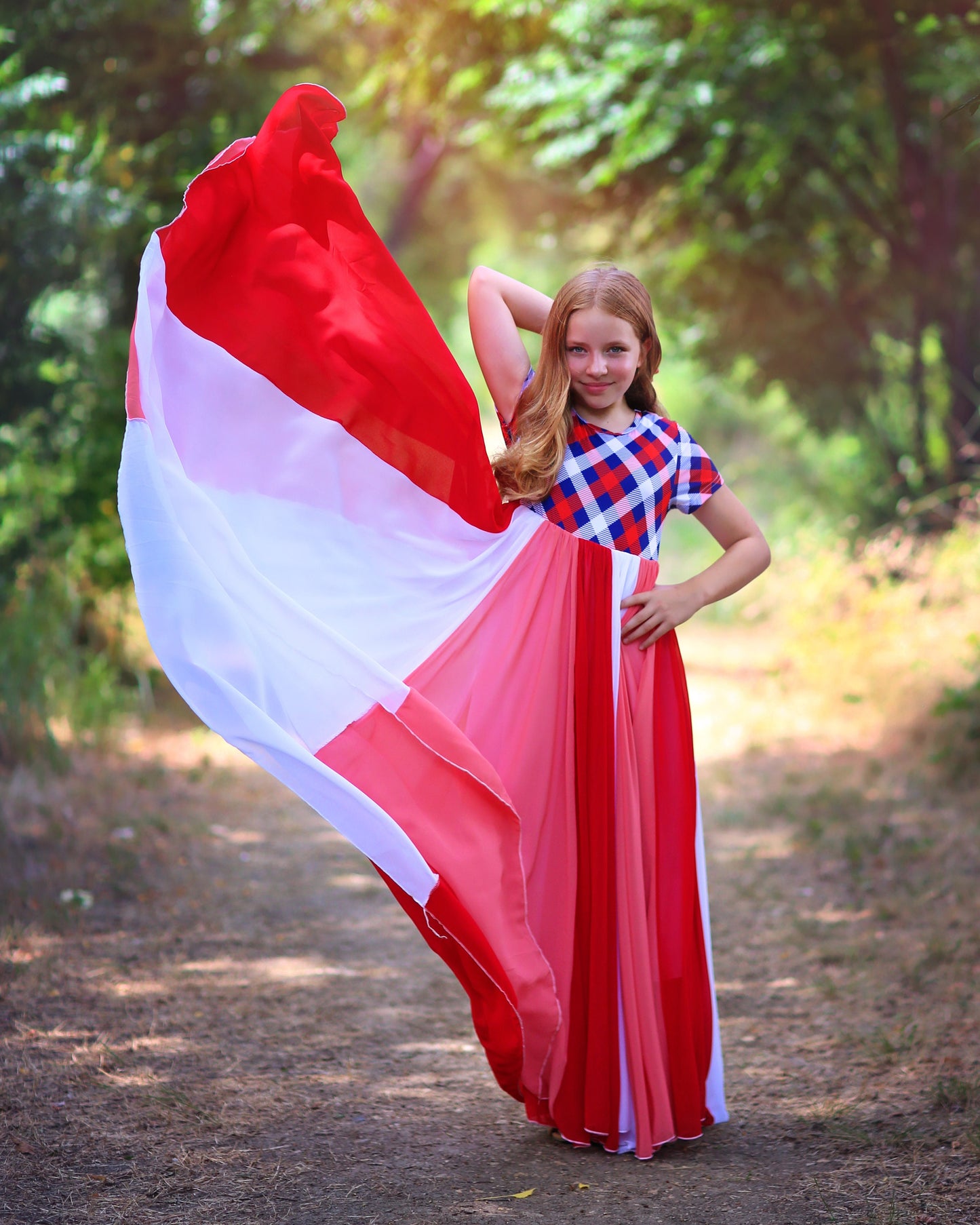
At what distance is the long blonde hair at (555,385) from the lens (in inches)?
115

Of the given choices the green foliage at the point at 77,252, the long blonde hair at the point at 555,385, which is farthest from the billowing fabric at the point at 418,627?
the green foliage at the point at 77,252

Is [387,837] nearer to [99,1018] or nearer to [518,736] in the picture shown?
[518,736]

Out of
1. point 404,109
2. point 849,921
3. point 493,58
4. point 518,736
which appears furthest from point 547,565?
point 404,109

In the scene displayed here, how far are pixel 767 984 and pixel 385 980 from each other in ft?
4.60

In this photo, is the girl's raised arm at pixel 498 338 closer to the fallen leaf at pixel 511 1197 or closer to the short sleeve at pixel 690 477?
the short sleeve at pixel 690 477

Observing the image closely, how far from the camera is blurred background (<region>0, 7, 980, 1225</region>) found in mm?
3162

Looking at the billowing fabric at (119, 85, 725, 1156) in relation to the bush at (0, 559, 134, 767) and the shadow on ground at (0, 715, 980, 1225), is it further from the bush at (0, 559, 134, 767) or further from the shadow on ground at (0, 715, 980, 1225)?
the bush at (0, 559, 134, 767)

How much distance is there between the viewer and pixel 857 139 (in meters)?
9.55

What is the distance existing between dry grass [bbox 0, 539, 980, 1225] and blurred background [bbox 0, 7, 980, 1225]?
2 cm

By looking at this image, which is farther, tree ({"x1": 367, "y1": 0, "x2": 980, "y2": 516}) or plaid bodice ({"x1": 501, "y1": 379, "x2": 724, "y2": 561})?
tree ({"x1": 367, "y1": 0, "x2": 980, "y2": 516})

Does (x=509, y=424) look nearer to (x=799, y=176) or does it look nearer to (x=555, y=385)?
(x=555, y=385)

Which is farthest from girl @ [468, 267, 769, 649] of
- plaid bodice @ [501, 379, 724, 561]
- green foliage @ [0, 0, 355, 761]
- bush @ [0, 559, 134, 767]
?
bush @ [0, 559, 134, 767]

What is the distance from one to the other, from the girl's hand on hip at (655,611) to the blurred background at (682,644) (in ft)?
4.24

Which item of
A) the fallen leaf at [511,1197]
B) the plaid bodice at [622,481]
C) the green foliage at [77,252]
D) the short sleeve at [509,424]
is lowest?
the fallen leaf at [511,1197]
